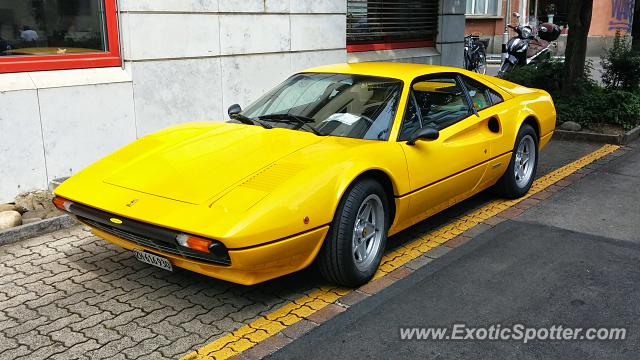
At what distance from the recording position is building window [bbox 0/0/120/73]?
19.4ft

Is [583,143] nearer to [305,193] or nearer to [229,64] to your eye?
[229,64]

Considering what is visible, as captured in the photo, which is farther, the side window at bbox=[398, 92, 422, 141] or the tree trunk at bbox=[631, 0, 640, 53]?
the tree trunk at bbox=[631, 0, 640, 53]

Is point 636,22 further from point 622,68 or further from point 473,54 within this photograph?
point 622,68

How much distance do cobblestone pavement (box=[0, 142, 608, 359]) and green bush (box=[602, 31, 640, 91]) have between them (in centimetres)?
712

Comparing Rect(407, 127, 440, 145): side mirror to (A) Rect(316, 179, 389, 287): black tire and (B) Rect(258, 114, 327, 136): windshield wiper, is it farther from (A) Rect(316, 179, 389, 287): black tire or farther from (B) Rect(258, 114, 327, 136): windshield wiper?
(B) Rect(258, 114, 327, 136): windshield wiper

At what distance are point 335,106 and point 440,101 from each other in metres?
1.00

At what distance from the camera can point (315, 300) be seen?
12.8 feet

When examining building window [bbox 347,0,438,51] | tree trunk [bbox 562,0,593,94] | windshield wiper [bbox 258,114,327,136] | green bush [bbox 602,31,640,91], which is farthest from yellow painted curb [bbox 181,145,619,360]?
green bush [bbox 602,31,640,91]

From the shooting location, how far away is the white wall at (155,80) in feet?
19.2

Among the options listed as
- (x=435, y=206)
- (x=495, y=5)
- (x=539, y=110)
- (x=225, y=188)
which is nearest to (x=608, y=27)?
(x=495, y=5)

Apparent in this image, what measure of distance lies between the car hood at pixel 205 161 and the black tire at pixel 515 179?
240cm

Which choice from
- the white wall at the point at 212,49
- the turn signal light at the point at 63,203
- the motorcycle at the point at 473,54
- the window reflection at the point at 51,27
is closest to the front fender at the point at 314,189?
the turn signal light at the point at 63,203

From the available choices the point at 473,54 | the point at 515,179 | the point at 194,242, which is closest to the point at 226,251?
the point at 194,242

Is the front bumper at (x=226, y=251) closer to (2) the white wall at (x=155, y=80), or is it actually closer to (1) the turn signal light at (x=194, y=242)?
(1) the turn signal light at (x=194, y=242)
